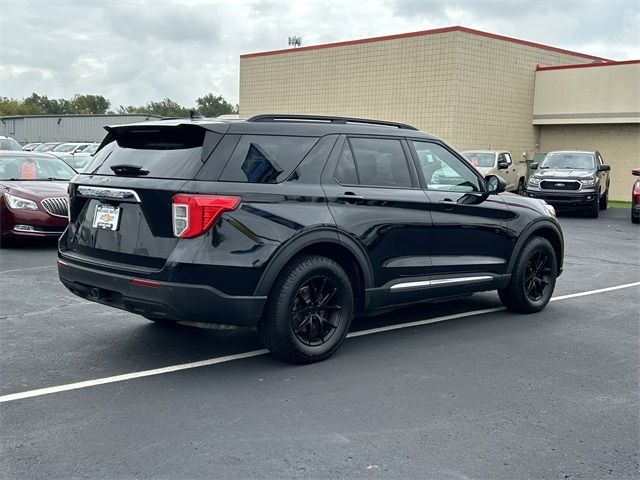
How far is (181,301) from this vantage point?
4.85 meters

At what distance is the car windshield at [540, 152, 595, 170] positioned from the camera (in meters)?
21.0

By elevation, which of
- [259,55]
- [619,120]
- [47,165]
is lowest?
[47,165]

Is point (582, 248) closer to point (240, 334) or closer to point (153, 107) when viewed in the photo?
point (240, 334)

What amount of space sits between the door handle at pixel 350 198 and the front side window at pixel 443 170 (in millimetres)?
934

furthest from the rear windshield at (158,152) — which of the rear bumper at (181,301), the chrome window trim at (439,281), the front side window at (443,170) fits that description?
the front side window at (443,170)

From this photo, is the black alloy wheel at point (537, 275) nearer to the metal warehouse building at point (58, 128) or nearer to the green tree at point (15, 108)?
the metal warehouse building at point (58, 128)

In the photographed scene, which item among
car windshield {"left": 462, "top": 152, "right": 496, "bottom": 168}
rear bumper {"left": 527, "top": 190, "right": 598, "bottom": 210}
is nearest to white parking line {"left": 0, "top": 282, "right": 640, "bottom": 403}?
rear bumper {"left": 527, "top": 190, "right": 598, "bottom": 210}

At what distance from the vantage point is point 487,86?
94.6 ft

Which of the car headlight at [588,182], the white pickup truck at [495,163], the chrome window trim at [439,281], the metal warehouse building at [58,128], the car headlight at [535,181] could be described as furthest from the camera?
the metal warehouse building at [58,128]

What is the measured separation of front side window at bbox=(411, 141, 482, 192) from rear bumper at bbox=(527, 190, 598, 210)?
14.2 metres

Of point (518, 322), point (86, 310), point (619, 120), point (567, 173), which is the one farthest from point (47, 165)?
point (619, 120)

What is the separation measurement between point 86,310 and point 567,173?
16.5 meters

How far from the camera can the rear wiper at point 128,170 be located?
528 cm

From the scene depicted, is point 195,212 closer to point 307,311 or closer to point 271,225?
point 271,225
